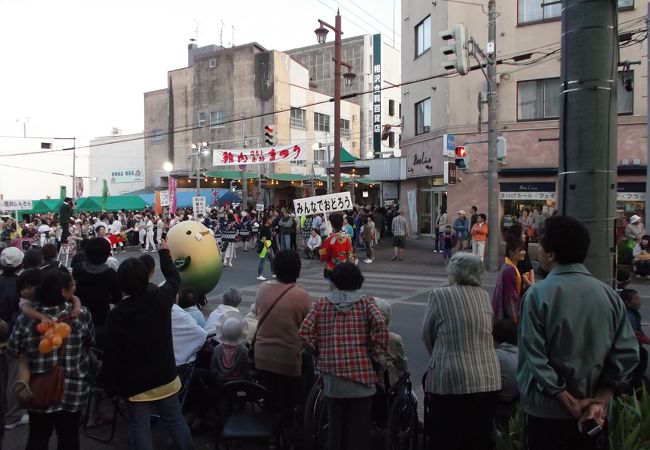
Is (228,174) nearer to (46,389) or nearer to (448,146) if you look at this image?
(448,146)

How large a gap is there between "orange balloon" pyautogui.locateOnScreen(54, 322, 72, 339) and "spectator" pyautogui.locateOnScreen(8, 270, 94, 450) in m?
0.06

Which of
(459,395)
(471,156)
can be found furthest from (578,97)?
(471,156)

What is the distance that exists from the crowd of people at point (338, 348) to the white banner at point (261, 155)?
740 inches

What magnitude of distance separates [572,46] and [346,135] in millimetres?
48384

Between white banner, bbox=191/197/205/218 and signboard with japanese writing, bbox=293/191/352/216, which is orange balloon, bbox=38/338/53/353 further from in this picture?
white banner, bbox=191/197/205/218

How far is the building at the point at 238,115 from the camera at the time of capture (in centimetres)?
4247

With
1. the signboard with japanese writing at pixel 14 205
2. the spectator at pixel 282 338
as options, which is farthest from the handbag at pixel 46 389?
the signboard with japanese writing at pixel 14 205

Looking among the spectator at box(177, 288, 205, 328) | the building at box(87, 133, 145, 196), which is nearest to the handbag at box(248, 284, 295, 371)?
the spectator at box(177, 288, 205, 328)

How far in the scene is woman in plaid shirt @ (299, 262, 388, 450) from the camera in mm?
3508

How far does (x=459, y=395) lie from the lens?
3389mm

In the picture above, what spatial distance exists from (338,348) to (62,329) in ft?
6.16

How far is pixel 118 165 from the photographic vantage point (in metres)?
55.7

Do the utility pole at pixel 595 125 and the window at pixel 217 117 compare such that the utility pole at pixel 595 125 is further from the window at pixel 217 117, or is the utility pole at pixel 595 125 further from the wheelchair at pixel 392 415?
the window at pixel 217 117

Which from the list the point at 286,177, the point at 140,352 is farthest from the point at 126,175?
the point at 140,352
